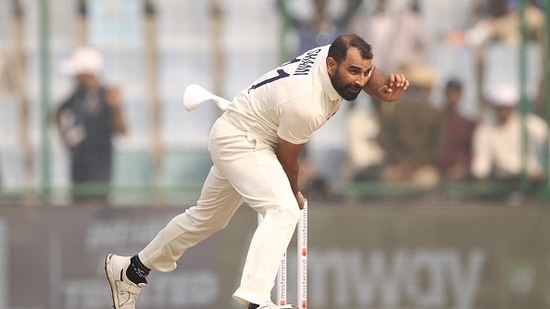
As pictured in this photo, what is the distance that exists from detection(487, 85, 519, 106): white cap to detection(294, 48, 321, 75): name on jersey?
210 inches

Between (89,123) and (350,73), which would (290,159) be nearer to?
(350,73)

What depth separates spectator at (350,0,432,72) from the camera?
13.8 meters

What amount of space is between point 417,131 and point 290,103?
5.41 metres

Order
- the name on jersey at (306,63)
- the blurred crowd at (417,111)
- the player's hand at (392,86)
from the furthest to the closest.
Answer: the blurred crowd at (417,111) < the name on jersey at (306,63) < the player's hand at (392,86)

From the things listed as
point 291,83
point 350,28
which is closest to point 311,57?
point 291,83

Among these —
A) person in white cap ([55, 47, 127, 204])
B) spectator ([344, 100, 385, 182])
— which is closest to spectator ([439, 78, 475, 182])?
spectator ([344, 100, 385, 182])

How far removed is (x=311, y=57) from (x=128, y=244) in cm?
520

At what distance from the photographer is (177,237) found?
9406 millimetres

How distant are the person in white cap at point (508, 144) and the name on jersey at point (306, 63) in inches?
207

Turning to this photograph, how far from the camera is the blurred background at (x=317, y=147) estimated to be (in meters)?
13.9

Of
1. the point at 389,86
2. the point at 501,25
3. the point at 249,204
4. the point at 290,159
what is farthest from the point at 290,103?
the point at 501,25

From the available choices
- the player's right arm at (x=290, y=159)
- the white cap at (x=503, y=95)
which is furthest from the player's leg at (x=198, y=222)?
the white cap at (x=503, y=95)

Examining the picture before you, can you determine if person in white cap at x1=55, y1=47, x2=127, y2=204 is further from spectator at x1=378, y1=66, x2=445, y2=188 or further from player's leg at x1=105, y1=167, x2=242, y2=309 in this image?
player's leg at x1=105, y1=167, x2=242, y2=309

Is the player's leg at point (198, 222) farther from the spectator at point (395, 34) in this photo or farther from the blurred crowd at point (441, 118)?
the spectator at point (395, 34)
